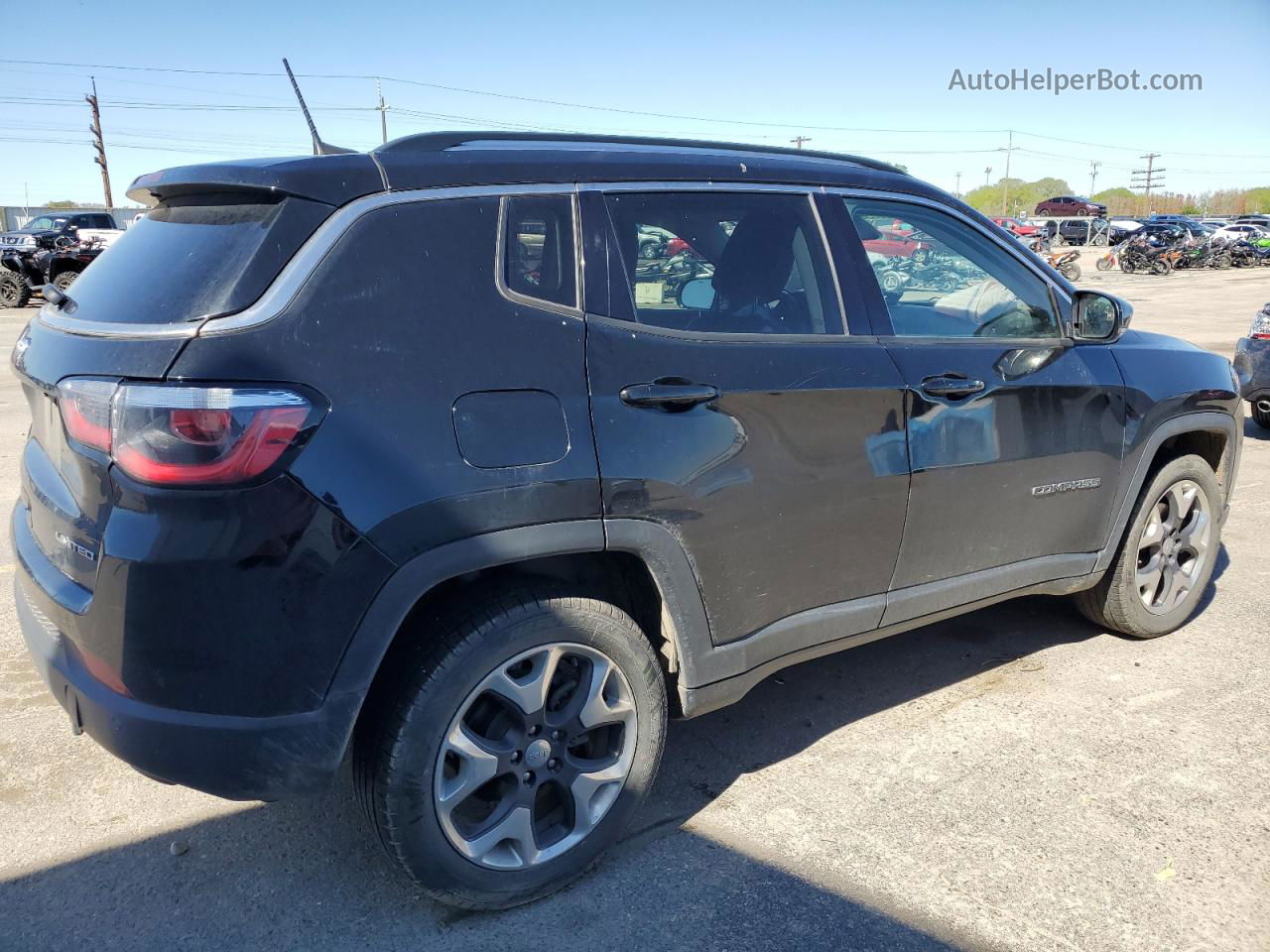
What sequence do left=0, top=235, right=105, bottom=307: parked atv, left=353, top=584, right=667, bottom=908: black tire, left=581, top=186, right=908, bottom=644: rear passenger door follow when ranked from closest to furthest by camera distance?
left=353, top=584, right=667, bottom=908: black tire < left=581, top=186, right=908, bottom=644: rear passenger door < left=0, top=235, right=105, bottom=307: parked atv

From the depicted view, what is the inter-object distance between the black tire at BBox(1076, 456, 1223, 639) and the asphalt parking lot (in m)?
0.25

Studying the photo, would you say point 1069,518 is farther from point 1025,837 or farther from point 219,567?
point 219,567

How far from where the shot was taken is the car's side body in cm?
209

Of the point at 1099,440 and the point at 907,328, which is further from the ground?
the point at 907,328

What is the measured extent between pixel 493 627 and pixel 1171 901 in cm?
189

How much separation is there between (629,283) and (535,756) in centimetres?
124

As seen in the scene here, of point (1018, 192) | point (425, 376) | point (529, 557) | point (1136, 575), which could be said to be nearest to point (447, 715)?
point (529, 557)

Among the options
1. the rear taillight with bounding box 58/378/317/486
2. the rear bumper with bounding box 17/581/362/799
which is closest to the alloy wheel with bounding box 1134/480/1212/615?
the rear bumper with bounding box 17/581/362/799

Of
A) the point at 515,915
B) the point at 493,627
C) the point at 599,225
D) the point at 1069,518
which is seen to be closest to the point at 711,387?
the point at 599,225

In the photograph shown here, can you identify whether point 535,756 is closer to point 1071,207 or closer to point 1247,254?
point 1247,254

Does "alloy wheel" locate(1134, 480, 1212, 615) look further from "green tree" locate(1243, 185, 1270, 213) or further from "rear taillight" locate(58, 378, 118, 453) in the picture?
"green tree" locate(1243, 185, 1270, 213)

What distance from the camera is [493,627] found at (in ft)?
7.64

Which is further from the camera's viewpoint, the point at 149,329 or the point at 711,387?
the point at 711,387

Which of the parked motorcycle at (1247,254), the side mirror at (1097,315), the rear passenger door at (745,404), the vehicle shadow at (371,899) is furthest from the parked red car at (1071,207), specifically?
the vehicle shadow at (371,899)
